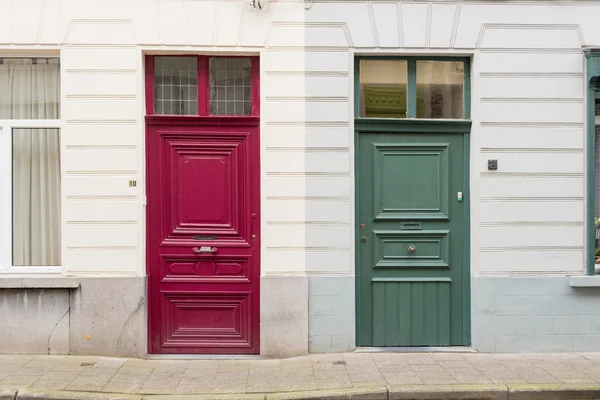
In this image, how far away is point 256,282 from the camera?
6.58 metres

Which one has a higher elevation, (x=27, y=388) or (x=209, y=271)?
(x=209, y=271)

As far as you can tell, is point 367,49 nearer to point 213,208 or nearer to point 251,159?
point 251,159

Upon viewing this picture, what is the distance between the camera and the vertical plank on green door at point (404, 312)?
666cm

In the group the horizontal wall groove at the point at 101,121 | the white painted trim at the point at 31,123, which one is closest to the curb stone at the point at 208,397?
the horizontal wall groove at the point at 101,121

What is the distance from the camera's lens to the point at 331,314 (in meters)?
6.48

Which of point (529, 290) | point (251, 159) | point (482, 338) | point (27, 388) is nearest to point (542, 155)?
point (529, 290)

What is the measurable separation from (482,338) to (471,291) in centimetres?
55

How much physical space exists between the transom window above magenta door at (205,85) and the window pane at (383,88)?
1276 mm

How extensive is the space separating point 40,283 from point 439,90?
509 cm

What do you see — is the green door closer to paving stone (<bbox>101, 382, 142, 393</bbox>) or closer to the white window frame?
paving stone (<bbox>101, 382, 142, 393</bbox>)

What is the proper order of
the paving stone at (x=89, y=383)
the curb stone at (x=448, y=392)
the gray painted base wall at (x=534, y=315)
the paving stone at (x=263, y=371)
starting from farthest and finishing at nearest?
the gray painted base wall at (x=534, y=315), the paving stone at (x=263, y=371), the paving stone at (x=89, y=383), the curb stone at (x=448, y=392)

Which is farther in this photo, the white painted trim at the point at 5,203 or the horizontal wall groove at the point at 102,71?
the white painted trim at the point at 5,203

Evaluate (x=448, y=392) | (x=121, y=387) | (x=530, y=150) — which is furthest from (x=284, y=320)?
(x=530, y=150)

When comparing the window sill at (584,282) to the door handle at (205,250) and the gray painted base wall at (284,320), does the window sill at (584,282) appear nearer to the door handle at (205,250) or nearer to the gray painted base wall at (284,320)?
the gray painted base wall at (284,320)
